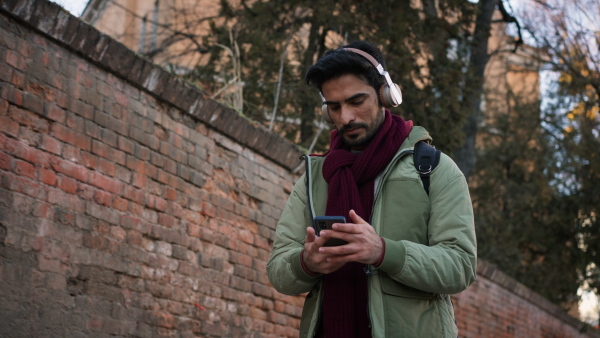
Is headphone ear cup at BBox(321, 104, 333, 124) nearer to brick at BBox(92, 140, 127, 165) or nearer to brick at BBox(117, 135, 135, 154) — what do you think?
brick at BBox(92, 140, 127, 165)

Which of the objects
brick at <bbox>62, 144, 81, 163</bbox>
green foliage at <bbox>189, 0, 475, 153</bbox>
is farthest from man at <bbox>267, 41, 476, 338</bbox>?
green foliage at <bbox>189, 0, 475, 153</bbox>

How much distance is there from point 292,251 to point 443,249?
1.91 feet

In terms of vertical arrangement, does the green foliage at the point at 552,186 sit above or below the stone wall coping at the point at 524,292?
above

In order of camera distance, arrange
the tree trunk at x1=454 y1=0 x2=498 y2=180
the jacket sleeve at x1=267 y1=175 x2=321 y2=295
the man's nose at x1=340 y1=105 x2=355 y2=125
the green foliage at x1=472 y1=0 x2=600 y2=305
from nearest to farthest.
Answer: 1. the jacket sleeve at x1=267 y1=175 x2=321 y2=295
2. the man's nose at x1=340 y1=105 x2=355 y2=125
3. the tree trunk at x1=454 y1=0 x2=498 y2=180
4. the green foliage at x1=472 y1=0 x2=600 y2=305

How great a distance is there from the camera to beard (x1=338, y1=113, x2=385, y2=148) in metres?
3.07

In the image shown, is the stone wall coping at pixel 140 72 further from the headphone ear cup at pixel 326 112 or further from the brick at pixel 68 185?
the headphone ear cup at pixel 326 112

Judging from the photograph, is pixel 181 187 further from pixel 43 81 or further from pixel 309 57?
pixel 309 57

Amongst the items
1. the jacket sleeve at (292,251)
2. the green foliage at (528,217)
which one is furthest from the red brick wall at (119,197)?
the green foliage at (528,217)

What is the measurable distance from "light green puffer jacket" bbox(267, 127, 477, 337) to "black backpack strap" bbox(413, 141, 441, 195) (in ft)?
0.06

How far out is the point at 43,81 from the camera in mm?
4684

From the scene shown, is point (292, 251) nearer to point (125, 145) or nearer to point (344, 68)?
point (344, 68)

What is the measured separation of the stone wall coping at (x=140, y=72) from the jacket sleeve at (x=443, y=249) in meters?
2.82

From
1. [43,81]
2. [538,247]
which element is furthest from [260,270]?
[538,247]

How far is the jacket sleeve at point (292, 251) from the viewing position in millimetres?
2912
